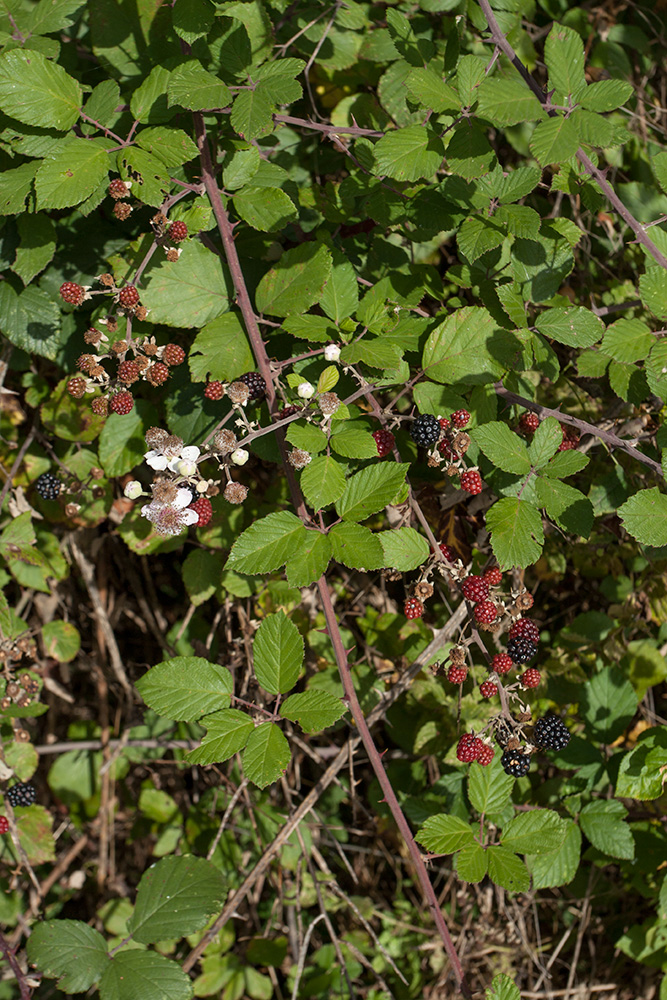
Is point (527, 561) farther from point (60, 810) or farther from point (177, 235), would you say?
point (60, 810)

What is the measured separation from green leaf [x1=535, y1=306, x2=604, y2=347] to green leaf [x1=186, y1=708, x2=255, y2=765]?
1.06 m

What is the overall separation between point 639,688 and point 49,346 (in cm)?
190

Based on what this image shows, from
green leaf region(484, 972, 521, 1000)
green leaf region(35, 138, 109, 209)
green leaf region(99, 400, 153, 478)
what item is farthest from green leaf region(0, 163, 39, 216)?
green leaf region(484, 972, 521, 1000)

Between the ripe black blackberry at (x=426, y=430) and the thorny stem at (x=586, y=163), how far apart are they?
0.56 metres

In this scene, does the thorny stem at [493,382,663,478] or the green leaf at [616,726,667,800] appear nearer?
the thorny stem at [493,382,663,478]

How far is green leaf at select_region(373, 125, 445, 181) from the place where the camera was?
1.52m

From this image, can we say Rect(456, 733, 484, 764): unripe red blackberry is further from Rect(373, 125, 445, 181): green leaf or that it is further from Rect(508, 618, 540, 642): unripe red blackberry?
Rect(373, 125, 445, 181): green leaf

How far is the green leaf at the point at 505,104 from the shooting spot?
4.45ft

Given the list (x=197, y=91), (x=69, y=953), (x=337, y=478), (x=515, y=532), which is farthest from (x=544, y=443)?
(x=69, y=953)

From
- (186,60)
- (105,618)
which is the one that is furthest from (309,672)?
(186,60)

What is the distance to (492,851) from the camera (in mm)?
1538

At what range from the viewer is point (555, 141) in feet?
4.46

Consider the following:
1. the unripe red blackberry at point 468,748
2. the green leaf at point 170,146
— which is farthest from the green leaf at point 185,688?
the green leaf at point 170,146

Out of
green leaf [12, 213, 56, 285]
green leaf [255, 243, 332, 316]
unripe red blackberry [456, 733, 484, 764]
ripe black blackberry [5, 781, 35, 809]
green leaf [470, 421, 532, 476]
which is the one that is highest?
green leaf [12, 213, 56, 285]
